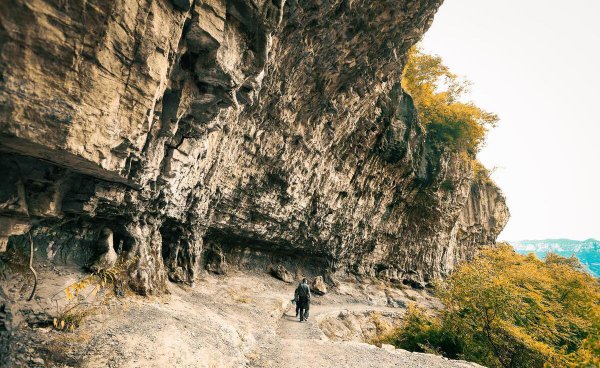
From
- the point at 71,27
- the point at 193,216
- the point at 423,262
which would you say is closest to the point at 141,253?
the point at 193,216

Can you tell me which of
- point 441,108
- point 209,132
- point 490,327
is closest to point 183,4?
point 209,132

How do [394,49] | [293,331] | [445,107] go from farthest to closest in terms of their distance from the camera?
[445,107]
[394,49]
[293,331]

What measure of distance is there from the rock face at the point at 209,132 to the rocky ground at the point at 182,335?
140 centimetres

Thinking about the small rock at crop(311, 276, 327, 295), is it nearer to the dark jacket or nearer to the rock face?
the rock face

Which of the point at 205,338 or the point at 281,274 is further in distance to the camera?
the point at 281,274

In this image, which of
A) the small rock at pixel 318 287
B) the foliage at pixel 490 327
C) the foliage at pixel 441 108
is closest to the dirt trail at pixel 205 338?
the foliage at pixel 490 327

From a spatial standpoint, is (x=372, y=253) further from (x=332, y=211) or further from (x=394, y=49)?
(x=394, y=49)

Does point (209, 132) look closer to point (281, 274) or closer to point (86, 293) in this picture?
point (86, 293)

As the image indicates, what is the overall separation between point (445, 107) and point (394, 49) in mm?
18447

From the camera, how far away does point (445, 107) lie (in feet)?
110

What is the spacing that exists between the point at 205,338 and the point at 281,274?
1531cm

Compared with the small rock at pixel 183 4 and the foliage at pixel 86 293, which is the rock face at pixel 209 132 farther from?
the foliage at pixel 86 293

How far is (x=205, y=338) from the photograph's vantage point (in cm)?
848

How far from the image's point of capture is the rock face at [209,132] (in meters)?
5.25
